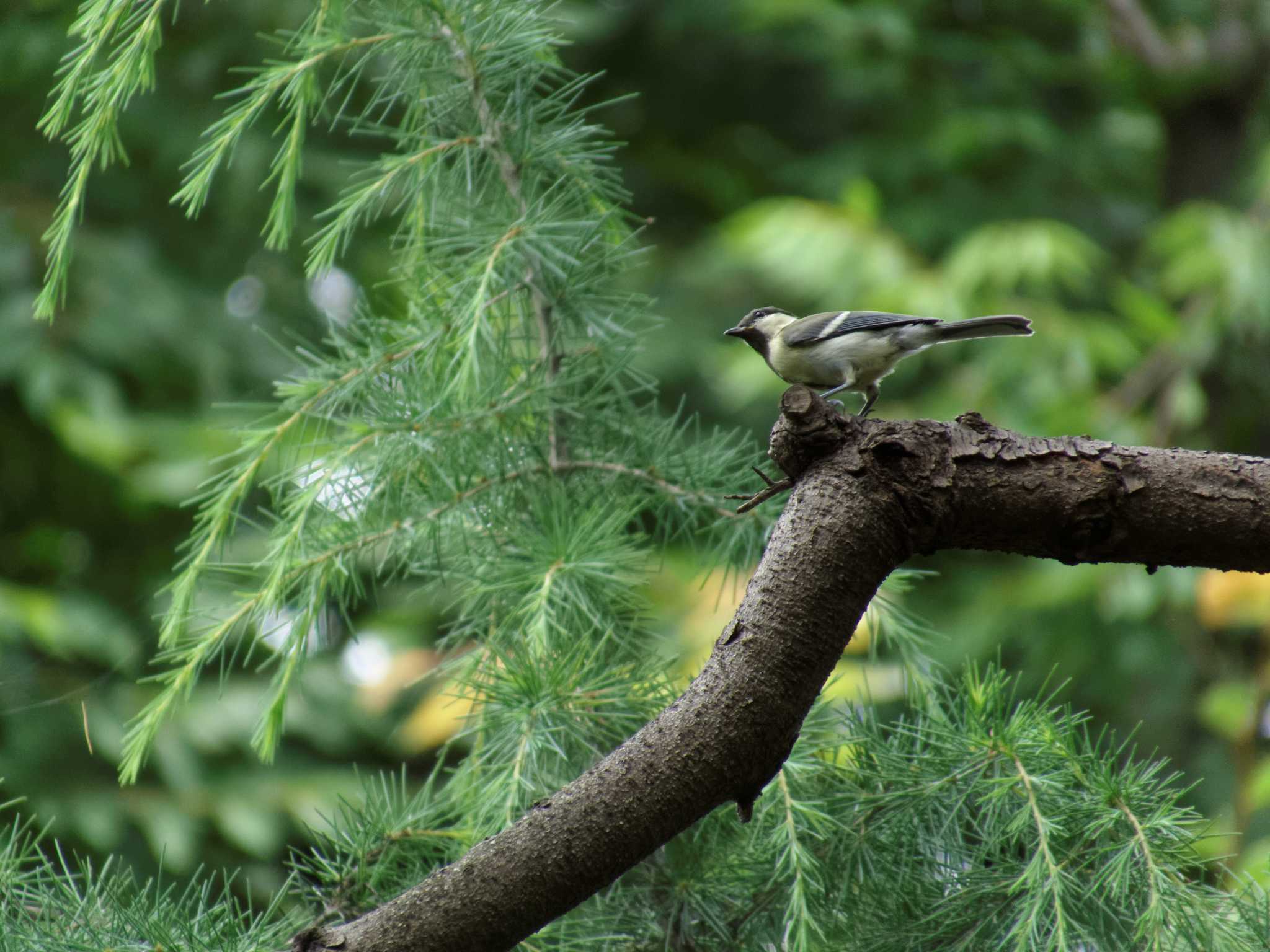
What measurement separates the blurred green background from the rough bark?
7.78 ft

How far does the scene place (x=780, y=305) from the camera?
609 centimetres

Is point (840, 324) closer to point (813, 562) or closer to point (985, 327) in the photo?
point (985, 327)

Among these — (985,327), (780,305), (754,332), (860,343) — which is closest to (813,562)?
(860,343)

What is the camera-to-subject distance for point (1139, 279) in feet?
19.1

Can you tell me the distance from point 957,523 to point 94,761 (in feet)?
13.1

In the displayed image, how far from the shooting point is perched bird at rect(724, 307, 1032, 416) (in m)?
Result: 1.99

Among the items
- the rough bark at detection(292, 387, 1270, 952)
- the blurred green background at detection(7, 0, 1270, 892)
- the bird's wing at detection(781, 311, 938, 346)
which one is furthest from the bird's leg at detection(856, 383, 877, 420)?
the blurred green background at detection(7, 0, 1270, 892)

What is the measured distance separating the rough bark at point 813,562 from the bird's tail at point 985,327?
2.43 feet

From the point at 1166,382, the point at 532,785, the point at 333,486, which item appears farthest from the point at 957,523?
the point at 1166,382

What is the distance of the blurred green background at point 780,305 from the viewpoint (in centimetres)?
416

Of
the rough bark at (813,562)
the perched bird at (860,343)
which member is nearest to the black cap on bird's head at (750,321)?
the perched bird at (860,343)

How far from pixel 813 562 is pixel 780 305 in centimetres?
508

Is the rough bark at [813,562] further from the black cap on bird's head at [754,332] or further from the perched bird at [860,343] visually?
the black cap on bird's head at [754,332]

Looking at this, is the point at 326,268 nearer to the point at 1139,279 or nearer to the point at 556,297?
the point at 556,297
